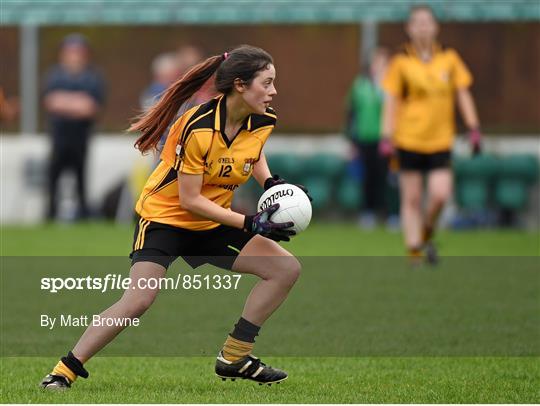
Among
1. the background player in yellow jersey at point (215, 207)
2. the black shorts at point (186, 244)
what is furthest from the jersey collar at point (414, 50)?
the black shorts at point (186, 244)

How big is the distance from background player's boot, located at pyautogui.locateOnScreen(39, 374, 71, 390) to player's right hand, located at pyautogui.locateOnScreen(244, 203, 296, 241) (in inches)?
43.5

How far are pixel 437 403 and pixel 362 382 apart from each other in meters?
0.72

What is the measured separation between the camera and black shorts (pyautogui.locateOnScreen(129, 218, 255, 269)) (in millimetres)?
6727

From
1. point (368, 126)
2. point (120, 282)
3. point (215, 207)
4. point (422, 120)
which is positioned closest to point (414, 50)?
point (422, 120)

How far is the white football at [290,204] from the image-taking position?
6.68 metres

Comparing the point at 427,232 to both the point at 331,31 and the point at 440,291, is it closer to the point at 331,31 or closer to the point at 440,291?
the point at 440,291

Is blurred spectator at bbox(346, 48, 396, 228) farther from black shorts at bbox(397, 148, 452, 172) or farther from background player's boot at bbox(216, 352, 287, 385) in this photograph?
background player's boot at bbox(216, 352, 287, 385)

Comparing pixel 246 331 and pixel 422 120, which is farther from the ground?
pixel 246 331

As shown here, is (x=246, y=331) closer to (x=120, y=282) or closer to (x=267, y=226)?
(x=267, y=226)

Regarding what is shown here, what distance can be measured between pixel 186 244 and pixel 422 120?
625cm

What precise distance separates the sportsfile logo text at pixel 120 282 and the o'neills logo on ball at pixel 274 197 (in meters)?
4.19

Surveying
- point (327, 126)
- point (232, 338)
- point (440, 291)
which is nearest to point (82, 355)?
point (232, 338)

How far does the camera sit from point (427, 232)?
41.4ft

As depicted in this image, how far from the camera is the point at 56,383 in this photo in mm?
6625
